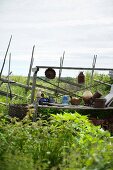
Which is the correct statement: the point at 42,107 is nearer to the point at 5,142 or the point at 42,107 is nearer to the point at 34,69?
the point at 34,69

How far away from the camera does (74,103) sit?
8570 millimetres

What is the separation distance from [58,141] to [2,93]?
789 cm

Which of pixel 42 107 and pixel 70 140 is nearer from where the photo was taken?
pixel 70 140

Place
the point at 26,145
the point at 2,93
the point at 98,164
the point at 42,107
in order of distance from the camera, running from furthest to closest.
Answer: the point at 2,93
the point at 42,107
the point at 26,145
the point at 98,164

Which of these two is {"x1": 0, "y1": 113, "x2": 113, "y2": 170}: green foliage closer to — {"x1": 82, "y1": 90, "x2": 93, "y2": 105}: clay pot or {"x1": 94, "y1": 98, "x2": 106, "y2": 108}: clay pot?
{"x1": 94, "y1": 98, "x2": 106, "y2": 108}: clay pot

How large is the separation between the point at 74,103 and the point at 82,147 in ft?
15.5

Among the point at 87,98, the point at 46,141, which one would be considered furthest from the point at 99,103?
the point at 46,141

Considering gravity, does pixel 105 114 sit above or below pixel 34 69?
below

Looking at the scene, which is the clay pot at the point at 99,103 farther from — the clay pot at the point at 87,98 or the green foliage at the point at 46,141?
the green foliage at the point at 46,141

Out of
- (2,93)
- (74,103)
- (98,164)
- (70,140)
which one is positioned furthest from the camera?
(2,93)

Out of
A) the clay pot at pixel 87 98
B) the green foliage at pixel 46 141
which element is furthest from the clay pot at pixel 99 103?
the green foliage at pixel 46 141

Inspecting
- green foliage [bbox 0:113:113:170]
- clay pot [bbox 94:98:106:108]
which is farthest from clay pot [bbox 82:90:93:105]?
green foliage [bbox 0:113:113:170]

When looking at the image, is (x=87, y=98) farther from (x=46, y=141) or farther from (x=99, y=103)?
(x=46, y=141)

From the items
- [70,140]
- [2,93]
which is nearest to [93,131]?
[70,140]
